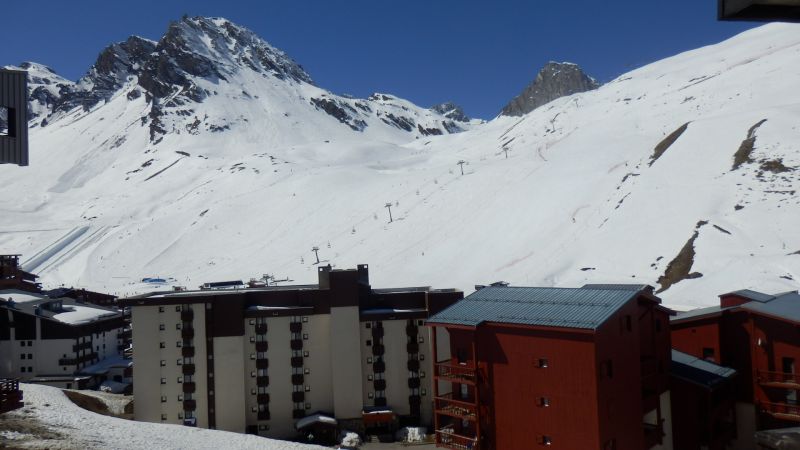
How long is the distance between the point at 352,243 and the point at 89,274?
43386 mm

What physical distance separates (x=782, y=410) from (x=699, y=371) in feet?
12.0

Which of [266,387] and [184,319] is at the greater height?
[184,319]

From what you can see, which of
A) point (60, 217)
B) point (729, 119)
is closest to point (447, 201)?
point (729, 119)

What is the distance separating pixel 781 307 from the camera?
81.4ft

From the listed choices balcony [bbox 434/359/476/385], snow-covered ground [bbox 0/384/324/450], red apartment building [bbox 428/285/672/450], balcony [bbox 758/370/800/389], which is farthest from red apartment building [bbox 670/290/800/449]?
snow-covered ground [bbox 0/384/324/450]

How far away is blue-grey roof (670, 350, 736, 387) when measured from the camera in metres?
23.9

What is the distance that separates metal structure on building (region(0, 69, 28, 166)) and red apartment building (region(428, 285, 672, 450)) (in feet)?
50.3

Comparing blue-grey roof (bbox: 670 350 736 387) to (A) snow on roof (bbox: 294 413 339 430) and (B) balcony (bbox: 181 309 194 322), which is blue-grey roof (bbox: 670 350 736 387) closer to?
(A) snow on roof (bbox: 294 413 339 430)

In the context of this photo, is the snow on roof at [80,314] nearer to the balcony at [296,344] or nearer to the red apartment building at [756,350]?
the balcony at [296,344]

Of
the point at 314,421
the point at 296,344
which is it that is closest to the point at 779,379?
the point at 314,421

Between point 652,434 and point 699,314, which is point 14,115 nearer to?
point 652,434

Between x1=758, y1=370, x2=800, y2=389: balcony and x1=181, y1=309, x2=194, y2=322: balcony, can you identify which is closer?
x1=758, y1=370, x2=800, y2=389: balcony

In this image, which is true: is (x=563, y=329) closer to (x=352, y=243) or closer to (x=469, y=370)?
(x=469, y=370)

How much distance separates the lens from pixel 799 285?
36.6m
